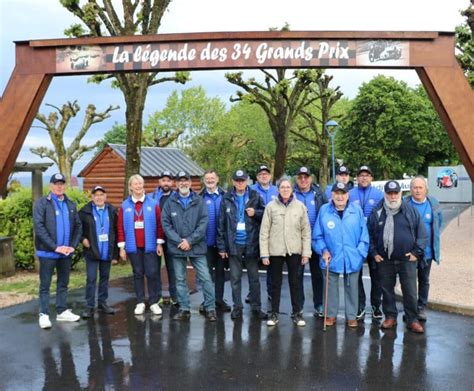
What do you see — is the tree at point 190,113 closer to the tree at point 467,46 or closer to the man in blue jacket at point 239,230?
the tree at point 467,46

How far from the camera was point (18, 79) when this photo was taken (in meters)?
7.45

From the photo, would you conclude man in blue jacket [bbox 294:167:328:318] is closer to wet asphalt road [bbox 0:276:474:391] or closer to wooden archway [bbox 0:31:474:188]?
wet asphalt road [bbox 0:276:474:391]

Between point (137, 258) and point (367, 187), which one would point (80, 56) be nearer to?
point (137, 258)

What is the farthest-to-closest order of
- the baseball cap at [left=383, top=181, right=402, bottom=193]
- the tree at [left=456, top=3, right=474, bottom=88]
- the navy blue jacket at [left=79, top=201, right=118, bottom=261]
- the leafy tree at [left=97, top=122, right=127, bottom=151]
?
the leafy tree at [left=97, top=122, right=127, bottom=151]
the tree at [left=456, top=3, right=474, bottom=88]
the navy blue jacket at [left=79, top=201, right=118, bottom=261]
the baseball cap at [left=383, top=181, right=402, bottom=193]

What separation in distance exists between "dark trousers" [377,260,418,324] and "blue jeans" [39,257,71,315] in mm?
3981

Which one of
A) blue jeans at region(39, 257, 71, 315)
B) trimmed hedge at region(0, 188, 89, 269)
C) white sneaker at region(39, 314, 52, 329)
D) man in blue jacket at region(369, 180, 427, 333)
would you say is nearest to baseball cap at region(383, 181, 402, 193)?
man in blue jacket at region(369, 180, 427, 333)

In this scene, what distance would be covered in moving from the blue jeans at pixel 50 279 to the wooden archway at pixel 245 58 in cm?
157

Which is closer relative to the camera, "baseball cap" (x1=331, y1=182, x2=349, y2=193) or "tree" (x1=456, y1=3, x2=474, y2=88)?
"baseball cap" (x1=331, y1=182, x2=349, y2=193)

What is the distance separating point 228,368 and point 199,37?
408cm

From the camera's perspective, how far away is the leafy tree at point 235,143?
4409 cm

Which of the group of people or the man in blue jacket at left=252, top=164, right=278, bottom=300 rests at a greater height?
the man in blue jacket at left=252, top=164, right=278, bottom=300

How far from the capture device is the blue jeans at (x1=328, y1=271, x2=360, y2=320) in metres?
6.80

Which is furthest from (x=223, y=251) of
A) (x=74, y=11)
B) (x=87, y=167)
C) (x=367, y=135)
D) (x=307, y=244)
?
(x=367, y=135)

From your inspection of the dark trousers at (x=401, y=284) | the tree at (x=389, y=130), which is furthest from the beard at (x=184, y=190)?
the tree at (x=389, y=130)
